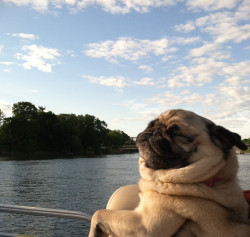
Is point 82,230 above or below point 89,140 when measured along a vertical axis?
below

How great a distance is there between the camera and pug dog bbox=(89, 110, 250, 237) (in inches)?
112

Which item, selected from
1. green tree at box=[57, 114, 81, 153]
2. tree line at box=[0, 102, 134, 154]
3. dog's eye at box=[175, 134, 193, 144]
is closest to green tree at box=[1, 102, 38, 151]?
tree line at box=[0, 102, 134, 154]

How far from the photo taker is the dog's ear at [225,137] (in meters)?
3.16

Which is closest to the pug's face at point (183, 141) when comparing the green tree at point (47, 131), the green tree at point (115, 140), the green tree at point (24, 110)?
the green tree at point (24, 110)

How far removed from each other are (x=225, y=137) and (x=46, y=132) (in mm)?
95808

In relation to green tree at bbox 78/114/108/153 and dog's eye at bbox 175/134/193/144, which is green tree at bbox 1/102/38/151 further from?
dog's eye at bbox 175/134/193/144

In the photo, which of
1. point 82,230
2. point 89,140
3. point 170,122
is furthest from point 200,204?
point 89,140

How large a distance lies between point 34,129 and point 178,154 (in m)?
92.9

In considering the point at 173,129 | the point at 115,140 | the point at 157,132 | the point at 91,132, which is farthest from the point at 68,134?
the point at 173,129

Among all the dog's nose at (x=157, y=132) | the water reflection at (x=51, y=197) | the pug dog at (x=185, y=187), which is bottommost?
the water reflection at (x=51, y=197)

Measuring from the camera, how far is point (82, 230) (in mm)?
15977

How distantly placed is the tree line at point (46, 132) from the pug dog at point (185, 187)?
3375 inches

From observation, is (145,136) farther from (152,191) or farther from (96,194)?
(96,194)

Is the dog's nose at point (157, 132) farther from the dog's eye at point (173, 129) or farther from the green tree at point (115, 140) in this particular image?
the green tree at point (115, 140)
